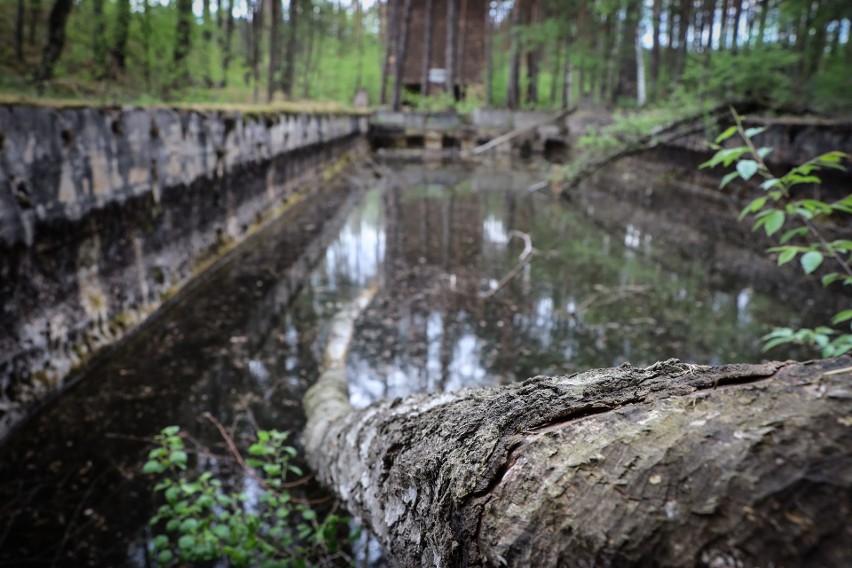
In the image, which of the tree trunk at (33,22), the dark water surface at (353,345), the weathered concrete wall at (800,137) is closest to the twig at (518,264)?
the dark water surface at (353,345)

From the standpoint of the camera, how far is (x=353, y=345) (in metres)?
4.93

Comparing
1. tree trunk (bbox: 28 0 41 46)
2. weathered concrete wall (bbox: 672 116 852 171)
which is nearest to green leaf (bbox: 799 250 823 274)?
weathered concrete wall (bbox: 672 116 852 171)

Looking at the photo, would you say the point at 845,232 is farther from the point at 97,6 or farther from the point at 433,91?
the point at 433,91

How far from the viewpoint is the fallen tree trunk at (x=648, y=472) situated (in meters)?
0.52

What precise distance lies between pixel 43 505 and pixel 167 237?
3.34 metres

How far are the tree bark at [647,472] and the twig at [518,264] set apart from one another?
5.21 m

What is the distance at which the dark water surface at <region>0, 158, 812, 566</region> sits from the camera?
3045 mm

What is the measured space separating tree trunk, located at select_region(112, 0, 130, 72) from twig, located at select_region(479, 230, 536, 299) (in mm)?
7047

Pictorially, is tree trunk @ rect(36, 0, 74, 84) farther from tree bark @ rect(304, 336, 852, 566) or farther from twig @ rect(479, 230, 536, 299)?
tree bark @ rect(304, 336, 852, 566)

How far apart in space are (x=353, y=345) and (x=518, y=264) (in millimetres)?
3128

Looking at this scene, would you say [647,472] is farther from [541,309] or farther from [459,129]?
[459,129]

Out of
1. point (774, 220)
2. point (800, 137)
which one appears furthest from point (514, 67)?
point (774, 220)

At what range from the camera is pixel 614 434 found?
0.74 m

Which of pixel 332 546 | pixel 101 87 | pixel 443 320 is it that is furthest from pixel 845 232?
pixel 101 87
